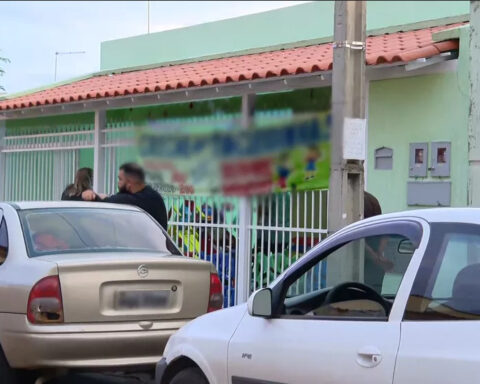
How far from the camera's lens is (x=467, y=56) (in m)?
8.09

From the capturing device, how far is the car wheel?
16.3ft

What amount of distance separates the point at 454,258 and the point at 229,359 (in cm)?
145

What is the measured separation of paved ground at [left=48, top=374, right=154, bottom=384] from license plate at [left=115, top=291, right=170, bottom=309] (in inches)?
49.8

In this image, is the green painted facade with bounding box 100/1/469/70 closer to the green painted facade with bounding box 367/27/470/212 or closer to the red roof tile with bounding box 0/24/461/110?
the red roof tile with bounding box 0/24/461/110

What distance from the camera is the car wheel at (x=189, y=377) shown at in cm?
497

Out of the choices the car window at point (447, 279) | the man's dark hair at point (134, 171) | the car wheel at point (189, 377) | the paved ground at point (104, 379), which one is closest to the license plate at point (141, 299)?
the car wheel at point (189, 377)

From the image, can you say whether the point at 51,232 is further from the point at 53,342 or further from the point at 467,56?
the point at 467,56

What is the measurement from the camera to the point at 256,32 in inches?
647

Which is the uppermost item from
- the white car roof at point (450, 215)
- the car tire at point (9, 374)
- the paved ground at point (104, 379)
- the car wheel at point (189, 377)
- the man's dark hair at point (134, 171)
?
the man's dark hair at point (134, 171)

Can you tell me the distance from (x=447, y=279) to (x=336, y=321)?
2.11ft

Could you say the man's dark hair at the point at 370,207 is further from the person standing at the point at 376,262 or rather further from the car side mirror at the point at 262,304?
the car side mirror at the point at 262,304

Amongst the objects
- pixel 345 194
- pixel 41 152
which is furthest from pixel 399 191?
pixel 41 152

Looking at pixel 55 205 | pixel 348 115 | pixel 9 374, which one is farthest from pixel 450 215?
pixel 55 205

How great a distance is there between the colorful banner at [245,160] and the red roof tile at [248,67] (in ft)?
2.02
